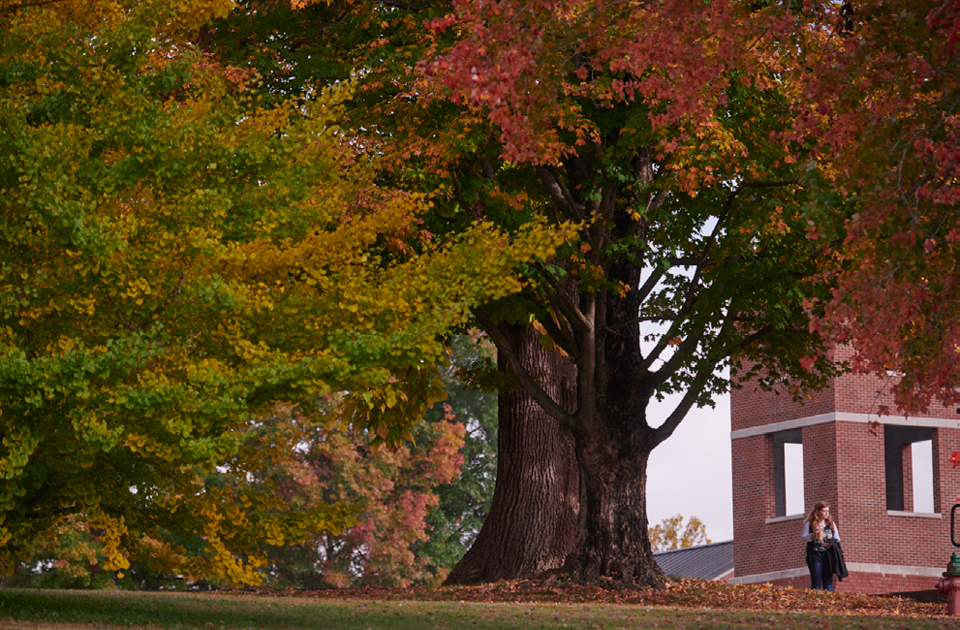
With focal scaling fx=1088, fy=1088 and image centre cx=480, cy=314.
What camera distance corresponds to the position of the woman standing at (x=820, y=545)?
17672 millimetres

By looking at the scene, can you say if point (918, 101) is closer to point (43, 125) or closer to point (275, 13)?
point (43, 125)

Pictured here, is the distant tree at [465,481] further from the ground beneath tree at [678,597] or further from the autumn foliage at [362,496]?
the ground beneath tree at [678,597]

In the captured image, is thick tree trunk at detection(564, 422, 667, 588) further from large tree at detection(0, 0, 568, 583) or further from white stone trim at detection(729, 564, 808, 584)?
white stone trim at detection(729, 564, 808, 584)

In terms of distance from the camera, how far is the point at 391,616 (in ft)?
38.0

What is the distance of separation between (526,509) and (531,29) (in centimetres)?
1130

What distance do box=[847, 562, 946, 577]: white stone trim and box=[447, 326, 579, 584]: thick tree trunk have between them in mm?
13962

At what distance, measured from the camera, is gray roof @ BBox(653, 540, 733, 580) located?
40.3 metres

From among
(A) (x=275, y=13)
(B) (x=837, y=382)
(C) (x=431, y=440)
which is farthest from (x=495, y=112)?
(C) (x=431, y=440)

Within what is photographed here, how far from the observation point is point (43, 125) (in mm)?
9648

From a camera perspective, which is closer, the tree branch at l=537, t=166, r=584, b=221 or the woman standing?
the tree branch at l=537, t=166, r=584, b=221

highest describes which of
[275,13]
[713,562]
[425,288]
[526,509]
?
[275,13]

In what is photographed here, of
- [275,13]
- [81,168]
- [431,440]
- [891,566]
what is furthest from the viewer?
[431,440]

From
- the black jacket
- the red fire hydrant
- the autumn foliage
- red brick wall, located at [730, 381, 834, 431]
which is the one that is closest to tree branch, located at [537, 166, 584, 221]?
the red fire hydrant

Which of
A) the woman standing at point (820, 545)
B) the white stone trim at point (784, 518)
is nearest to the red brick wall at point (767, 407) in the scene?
the white stone trim at point (784, 518)
